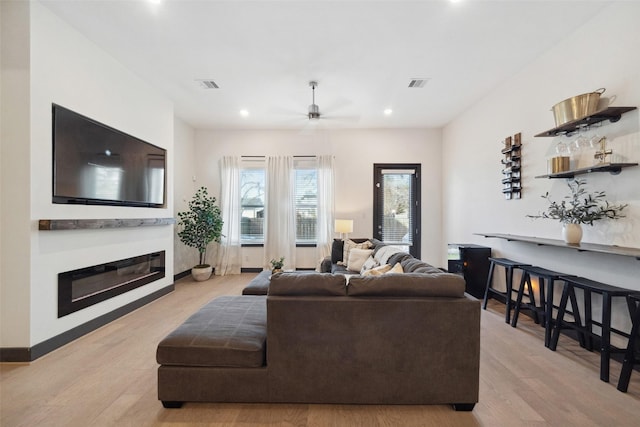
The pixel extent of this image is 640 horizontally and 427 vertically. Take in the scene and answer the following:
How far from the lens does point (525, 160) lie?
138 inches

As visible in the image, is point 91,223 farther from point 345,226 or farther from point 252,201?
point 345,226

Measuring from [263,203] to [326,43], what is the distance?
372cm

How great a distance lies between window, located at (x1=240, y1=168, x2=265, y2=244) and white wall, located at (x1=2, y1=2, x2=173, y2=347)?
8.39 feet

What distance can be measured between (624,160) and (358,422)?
292 centimetres

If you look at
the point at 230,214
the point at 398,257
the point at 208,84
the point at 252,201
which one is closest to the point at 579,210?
the point at 398,257

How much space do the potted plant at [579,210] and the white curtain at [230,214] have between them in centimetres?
517

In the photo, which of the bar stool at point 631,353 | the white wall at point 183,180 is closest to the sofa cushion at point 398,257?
the bar stool at point 631,353

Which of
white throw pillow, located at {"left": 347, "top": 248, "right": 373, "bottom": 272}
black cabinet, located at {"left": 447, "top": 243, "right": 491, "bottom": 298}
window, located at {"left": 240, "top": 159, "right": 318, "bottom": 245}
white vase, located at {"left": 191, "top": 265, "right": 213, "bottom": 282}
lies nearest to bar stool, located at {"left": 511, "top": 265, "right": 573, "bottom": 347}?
black cabinet, located at {"left": 447, "top": 243, "right": 491, "bottom": 298}

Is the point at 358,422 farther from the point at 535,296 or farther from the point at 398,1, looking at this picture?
the point at 398,1

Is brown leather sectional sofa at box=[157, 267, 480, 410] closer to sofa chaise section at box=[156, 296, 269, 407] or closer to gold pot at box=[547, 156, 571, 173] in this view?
sofa chaise section at box=[156, 296, 269, 407]

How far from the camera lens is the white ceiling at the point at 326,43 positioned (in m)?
2.51

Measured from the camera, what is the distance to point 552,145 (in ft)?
10.2

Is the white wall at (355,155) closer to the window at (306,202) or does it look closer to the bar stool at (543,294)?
the window at (306,202)

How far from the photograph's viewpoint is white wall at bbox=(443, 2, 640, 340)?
2.31 metres
